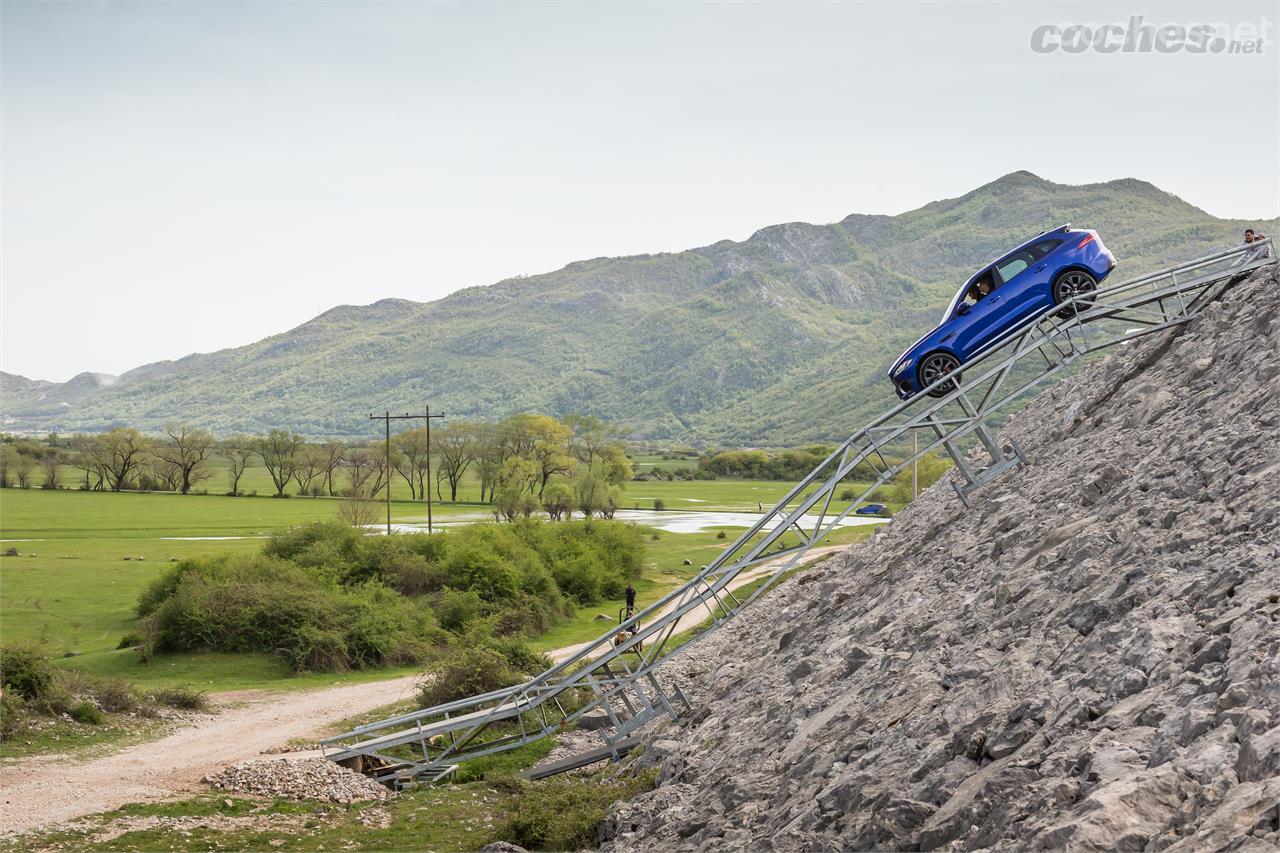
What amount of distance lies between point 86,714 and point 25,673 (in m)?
1.97

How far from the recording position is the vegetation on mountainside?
42000mm

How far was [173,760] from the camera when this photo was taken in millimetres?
27922

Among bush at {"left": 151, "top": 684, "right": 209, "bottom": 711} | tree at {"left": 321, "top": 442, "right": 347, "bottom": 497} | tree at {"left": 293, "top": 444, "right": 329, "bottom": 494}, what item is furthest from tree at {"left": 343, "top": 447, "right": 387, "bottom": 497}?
bush at {"left": 151, "top": 684, "right": 209, "bottom": 711}

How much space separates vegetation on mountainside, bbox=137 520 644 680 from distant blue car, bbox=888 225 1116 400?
16994 millimetres

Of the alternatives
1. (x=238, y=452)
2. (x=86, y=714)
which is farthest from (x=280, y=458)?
(x=86, y=714)

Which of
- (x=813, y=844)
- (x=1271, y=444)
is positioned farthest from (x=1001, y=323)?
(x=813, y=844)

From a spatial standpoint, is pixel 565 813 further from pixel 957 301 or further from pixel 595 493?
pixel 595 493

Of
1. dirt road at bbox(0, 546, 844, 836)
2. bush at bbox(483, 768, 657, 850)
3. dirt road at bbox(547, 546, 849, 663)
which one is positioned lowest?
dirt road at bbox(547, 546, 849, 663)

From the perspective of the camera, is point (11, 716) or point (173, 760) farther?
point (11, 716)

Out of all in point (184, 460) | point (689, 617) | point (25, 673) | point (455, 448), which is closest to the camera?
point (25, 673)

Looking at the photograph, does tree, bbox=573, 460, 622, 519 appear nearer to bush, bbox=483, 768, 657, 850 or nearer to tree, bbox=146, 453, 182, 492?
tree, bbox=146, 453, 182, 492

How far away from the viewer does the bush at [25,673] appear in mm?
30359

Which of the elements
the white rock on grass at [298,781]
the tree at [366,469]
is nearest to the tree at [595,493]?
the tree at [366,469]

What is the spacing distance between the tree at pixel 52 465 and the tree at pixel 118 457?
4.50m
